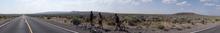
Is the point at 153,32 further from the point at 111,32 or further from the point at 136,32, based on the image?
the point at 111,32

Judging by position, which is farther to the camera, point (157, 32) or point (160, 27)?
point (160, 27)

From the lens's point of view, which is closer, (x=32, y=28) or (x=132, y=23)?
(x=32, y=28)

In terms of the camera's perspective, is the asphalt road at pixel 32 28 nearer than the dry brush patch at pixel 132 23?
Yes

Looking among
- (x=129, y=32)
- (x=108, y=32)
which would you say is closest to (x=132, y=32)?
(x=129, y=32)

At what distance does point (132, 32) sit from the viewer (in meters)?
23.1

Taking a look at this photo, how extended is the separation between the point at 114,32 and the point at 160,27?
6504 millimetres

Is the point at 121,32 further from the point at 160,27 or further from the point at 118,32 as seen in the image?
the point at 160,27

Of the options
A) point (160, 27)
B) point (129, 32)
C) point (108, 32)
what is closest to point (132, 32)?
point (129, 32)

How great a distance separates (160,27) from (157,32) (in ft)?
15.1

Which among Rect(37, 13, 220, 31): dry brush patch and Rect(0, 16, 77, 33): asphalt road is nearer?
Rect(0, 16, 77, 33): asphalt road

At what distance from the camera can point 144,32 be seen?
2331 centimetres

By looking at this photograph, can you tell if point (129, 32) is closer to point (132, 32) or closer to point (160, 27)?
point (132, 32)

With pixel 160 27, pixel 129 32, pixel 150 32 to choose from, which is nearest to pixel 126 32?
pixel 129 32

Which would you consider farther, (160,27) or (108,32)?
(160,27)
